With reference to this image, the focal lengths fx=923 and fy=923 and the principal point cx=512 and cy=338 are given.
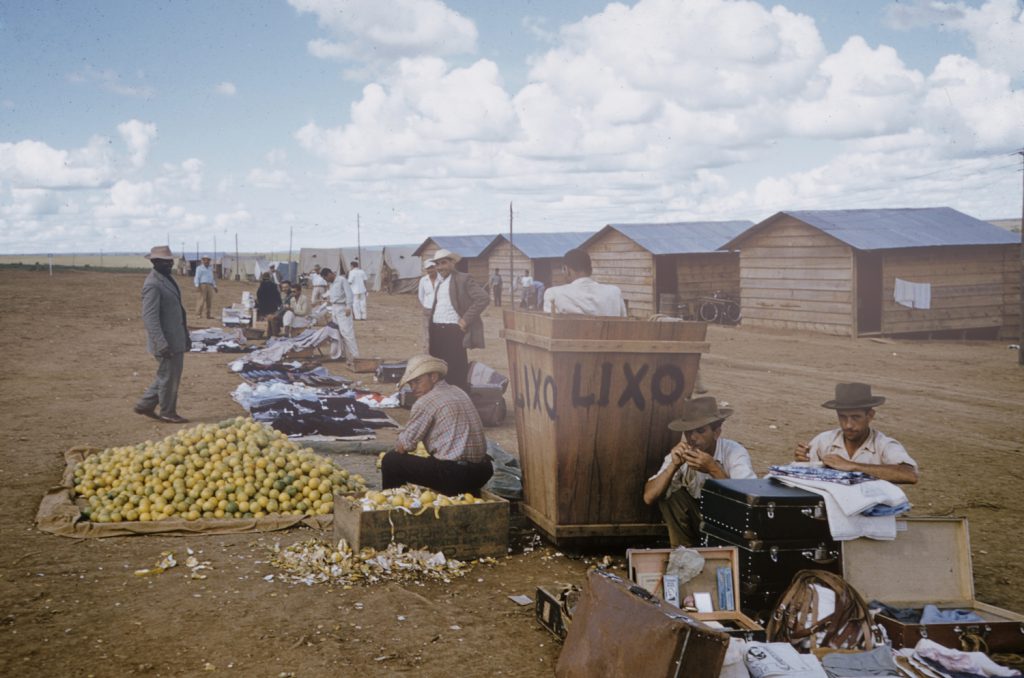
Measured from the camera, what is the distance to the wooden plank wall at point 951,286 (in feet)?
78.3

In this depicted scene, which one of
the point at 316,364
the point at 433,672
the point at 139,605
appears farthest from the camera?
the point at 316,364

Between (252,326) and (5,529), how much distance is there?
58.3 ft

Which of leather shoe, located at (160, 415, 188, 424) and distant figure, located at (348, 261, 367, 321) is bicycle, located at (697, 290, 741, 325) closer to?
distant figure, located at (348, 261, 367, 321)

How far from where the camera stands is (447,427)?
6.65m

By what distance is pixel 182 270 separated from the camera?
69750mm

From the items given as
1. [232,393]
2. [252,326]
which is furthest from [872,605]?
[252,326]

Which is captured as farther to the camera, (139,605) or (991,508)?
(991,508)

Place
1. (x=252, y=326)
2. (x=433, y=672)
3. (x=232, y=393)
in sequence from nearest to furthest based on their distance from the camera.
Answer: (x=433, y=672), (x=232, y=393), (x=252, y=326)

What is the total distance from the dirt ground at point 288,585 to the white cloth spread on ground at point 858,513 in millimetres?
1399

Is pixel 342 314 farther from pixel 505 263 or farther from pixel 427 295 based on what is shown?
pixel 505 263

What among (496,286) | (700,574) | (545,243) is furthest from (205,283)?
(700,574)

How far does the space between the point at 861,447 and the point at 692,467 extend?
1040 millimetres

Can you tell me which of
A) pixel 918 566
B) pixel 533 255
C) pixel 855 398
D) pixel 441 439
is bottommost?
pixel 918 566

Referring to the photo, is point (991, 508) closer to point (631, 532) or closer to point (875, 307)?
point (631, 532)
